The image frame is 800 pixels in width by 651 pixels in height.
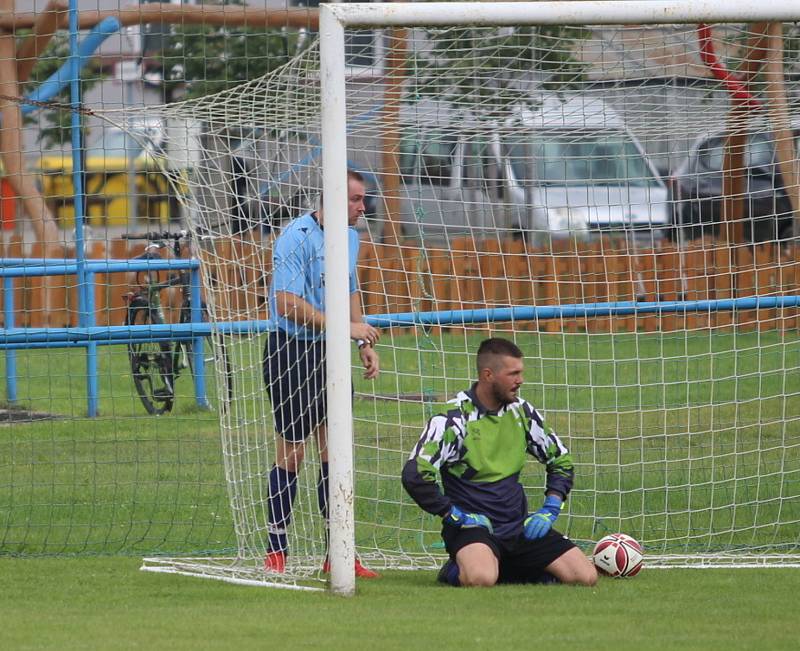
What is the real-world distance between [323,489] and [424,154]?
2.81 meters

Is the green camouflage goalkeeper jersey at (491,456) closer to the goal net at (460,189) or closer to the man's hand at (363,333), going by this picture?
the man's hand at (363,333)

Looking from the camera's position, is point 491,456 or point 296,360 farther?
point 296,360

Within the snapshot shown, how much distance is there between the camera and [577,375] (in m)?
11.1

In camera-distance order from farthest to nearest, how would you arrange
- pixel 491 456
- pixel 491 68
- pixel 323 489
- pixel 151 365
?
pixel 151 365 < pixel 491 68 < pixel 323 489 < pixel 491 456

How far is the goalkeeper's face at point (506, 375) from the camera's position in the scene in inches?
241

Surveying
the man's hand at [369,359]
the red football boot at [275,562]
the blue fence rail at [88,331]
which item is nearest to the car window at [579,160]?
the man's hand at [369,359]

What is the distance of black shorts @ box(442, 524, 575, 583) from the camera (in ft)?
20.1

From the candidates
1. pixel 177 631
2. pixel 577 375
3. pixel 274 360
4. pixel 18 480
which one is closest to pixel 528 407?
pixel 274 360

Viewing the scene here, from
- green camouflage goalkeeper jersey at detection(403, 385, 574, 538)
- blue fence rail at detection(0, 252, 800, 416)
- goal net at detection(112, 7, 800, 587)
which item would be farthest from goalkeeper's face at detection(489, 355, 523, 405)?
blue fence rail at detection(0, 252, 800, 416)

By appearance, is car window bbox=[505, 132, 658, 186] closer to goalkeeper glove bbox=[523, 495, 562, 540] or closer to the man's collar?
the man's collar

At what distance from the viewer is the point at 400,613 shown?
5449 millimetres

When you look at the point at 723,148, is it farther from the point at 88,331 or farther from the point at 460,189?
the point at 88,331

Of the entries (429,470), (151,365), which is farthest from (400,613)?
(151,365)

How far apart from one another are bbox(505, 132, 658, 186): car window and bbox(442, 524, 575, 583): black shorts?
2.43 meters
